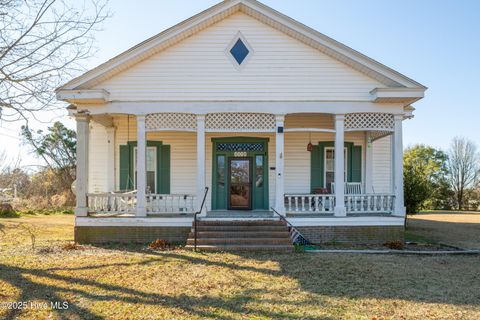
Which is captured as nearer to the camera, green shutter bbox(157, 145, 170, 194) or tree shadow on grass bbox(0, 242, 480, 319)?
tree shadow on grass bbox(0, 242, 480, 319)

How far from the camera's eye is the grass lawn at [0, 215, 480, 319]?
18.2ft

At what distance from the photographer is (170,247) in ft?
34.6

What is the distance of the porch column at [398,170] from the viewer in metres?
11.5

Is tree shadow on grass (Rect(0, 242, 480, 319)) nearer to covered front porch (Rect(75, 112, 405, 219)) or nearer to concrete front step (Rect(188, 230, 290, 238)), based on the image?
concrete front step (Rect(188, 230, 290, 238))

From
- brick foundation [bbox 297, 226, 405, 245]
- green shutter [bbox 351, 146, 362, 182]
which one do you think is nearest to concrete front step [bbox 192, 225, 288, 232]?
brick foundation [bbox 297, 226, 405, 245]

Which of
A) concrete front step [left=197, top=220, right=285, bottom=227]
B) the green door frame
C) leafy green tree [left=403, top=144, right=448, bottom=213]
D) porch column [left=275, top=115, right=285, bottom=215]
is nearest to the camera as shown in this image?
concrete front step [left=197, top=220, right=285, bottom=227]

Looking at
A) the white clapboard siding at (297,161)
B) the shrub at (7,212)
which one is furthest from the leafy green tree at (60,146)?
the white clapboard siding at (297,161)

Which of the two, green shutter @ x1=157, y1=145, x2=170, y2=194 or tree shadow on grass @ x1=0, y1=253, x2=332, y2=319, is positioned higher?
green shutter @ x1=157, y1=145, x2=170, y2=194

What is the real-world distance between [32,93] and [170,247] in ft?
17.1

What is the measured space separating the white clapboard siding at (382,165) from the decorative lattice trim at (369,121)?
8.65 ft

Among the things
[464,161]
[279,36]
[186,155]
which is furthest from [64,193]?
[464,161]

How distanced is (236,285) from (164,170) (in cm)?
750

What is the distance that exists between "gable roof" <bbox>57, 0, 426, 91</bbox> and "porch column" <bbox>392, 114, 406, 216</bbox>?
4.58ft

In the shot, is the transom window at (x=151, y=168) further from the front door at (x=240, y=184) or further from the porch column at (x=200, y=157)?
the porch column at (x=200, y=157)
